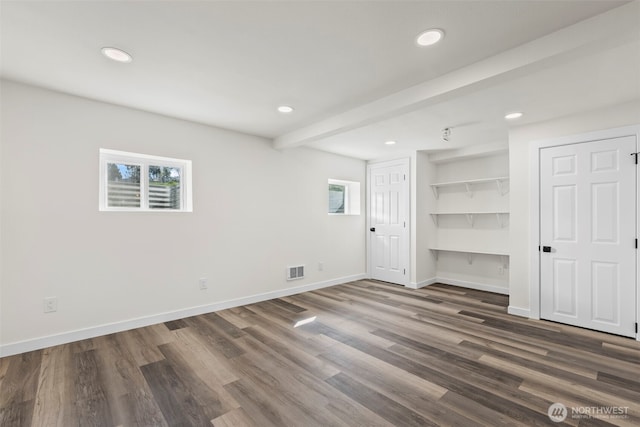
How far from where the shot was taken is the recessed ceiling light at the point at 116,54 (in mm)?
2021

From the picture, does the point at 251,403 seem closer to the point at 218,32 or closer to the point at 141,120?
the point at 218,32

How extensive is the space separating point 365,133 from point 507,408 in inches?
129

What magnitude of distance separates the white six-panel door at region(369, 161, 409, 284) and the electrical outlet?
4.74m

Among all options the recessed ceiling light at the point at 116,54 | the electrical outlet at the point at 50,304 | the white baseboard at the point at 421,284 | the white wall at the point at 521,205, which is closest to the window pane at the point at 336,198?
the white baseboard at the point at 421,284

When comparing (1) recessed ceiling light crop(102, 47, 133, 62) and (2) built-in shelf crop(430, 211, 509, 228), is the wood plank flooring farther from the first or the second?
(1) recessed ceiling light crop(102, 47, 133, 62)

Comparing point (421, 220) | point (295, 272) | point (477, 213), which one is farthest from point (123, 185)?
point (477, 213)

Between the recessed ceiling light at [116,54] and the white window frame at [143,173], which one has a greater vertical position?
the recessed ceiling light at [116,54]

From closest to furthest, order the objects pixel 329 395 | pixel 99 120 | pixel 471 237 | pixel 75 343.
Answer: pixel 329 395, pixel 75 343, pixel 99 120, pixel 471 237

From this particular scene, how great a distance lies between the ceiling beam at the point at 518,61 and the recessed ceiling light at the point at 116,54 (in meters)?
2.08

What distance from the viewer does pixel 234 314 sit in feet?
11.9

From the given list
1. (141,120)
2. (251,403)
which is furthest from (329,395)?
(141,120)

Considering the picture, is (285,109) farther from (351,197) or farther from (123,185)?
(351,197)

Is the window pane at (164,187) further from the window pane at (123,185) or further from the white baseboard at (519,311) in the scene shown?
the white baseboard at (519,311)

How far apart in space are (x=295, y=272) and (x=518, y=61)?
3.84m
